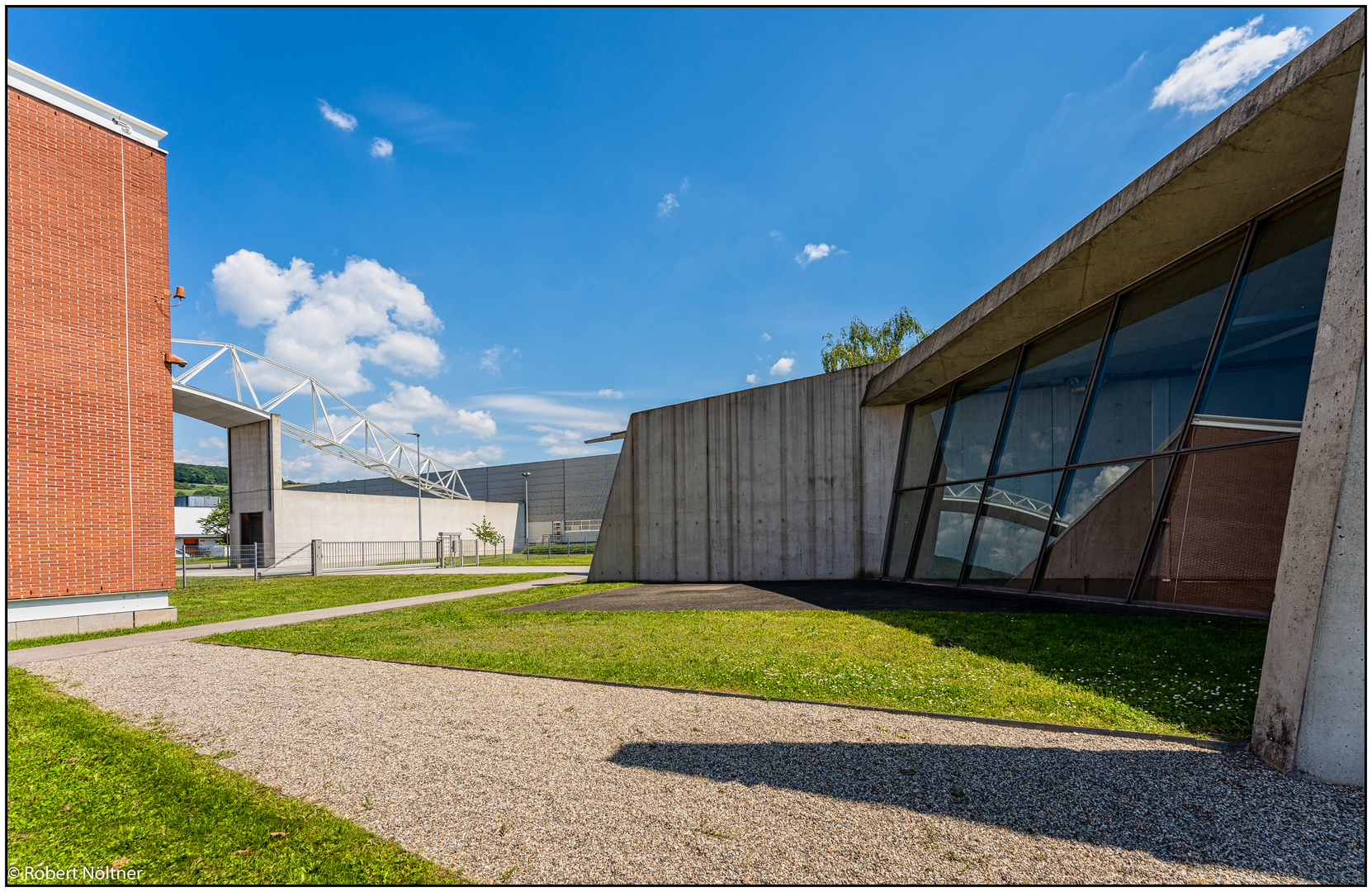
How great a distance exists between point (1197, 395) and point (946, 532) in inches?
242

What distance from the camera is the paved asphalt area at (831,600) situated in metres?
9.87

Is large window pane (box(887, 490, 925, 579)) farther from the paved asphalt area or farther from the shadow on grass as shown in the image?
the shadow on grass

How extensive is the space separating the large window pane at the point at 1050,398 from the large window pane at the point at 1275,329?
2.47m

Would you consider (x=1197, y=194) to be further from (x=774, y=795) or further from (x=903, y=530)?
(x=903, y=530)

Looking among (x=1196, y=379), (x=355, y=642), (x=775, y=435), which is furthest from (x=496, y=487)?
(x=1196, y=379)

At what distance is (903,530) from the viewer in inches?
616

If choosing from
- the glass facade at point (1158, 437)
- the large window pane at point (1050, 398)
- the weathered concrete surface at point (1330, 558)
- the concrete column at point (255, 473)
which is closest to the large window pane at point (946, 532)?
the glass facade at point (1158, 437)

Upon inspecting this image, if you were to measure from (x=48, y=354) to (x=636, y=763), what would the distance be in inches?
542

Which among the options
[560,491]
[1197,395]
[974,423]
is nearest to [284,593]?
[974,423]

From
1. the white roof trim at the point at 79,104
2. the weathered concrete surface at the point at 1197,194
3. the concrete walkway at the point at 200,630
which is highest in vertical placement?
the white roof trim at the point at 79,104

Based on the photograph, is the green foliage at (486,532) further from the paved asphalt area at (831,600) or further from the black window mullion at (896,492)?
the black window mullion at (896,492)

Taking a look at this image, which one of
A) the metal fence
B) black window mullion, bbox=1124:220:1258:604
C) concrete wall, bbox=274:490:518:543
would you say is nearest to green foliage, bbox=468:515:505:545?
concrete wall, bbox=274:490:518:543

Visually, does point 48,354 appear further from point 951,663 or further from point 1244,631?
point 1244,631

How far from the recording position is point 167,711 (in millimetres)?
6031
